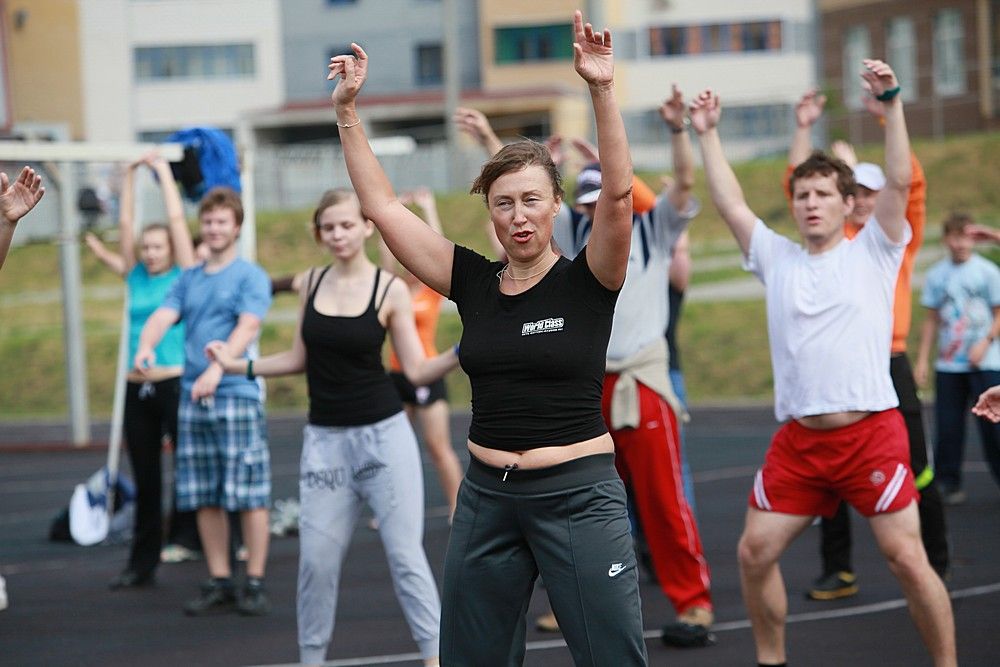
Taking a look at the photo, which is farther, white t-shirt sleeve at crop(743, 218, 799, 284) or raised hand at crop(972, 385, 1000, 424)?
white t-shirt sleeve at crop(743, 218, 799, 284)

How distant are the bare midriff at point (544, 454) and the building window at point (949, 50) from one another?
4118 centimetres

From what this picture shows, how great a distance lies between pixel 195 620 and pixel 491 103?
145 ft

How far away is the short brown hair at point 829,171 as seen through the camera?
18.8ft

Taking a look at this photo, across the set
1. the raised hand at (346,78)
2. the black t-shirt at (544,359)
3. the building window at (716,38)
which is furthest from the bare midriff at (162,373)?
the building window at (716,38)

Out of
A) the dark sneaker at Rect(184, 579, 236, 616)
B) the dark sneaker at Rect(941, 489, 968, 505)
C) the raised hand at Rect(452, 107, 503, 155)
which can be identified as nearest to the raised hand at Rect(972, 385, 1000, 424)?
the raised hand at Rect(452, 107, 503, 155)

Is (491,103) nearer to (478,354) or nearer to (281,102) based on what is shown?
(281,102)

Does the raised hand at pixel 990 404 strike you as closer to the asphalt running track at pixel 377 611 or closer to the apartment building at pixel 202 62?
the asphalt running track at pixel 377 611

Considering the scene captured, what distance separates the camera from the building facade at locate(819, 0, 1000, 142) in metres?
38.9

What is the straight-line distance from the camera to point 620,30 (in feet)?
171

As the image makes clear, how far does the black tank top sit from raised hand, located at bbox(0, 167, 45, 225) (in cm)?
152

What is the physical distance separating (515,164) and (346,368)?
2.22 m

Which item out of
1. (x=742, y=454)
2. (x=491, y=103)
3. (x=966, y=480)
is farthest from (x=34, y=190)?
(x=491, y=103)

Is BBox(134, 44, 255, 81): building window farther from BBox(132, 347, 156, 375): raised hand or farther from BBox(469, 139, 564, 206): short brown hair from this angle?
BBox(469, 139, 564, 206): short brown hair

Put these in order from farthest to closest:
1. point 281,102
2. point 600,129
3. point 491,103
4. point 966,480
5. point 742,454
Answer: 1. point 281,102
2. point 491,103
3. point 742,454
4. point 966,480
5. point 600,129
